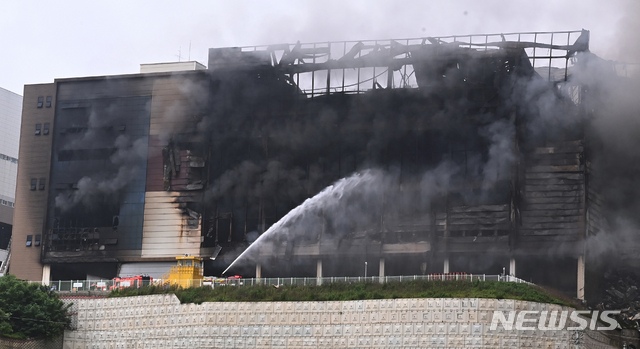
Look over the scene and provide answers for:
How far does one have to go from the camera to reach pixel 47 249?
105 metres

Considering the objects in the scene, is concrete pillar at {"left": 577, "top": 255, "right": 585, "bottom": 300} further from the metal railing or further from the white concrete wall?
the white concrete wall

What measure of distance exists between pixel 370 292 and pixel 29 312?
88.3 ft

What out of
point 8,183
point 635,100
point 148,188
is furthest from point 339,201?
point 8,183

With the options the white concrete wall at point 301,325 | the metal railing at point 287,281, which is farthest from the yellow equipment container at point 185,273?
the white concrete wall at point 301,325

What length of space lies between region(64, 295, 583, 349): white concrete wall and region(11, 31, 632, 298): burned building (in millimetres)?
19526

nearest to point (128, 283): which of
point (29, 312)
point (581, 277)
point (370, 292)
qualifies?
point (29, 312)

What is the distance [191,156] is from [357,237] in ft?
62.0

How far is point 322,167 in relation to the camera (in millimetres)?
97688

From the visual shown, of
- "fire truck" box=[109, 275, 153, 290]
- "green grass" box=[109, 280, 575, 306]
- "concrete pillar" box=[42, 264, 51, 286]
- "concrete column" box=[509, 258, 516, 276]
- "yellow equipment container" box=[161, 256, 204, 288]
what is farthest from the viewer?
"concrete pillar" box=[42, 264, 51, 286]

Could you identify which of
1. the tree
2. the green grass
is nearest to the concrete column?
the green grass

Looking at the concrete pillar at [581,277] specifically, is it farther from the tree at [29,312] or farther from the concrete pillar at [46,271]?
the concrete pillar at [46,271]

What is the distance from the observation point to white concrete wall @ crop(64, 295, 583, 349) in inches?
2798

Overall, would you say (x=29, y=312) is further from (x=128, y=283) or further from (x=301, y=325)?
(x=301, y=325)

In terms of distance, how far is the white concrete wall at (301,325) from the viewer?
71.1 m
